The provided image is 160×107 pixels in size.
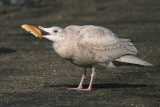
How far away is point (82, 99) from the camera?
26.6 ft

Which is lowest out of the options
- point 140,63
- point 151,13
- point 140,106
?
point 140,106

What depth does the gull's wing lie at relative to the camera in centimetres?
880

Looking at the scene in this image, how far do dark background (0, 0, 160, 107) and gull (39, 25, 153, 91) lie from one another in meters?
0.55

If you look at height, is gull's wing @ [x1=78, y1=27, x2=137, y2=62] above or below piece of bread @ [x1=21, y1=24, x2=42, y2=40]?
below

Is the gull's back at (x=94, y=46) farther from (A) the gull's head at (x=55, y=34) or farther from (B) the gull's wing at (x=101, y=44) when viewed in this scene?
(A) the gull's head at (x=55, y=34)

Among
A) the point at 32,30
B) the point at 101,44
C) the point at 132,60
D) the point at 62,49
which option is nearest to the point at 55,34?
the point at 62,49

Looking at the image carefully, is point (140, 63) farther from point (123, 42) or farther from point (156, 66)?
point (156, 66)

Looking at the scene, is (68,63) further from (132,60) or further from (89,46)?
(89,46)

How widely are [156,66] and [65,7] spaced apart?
12.9m

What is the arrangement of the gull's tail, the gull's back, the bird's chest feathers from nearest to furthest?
the bird's chest feathers, the gull's back, the gull's tail

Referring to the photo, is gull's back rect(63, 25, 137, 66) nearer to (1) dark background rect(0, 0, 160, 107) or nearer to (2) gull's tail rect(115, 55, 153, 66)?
(2) gull's tail rect(115, 55, 153, 66)

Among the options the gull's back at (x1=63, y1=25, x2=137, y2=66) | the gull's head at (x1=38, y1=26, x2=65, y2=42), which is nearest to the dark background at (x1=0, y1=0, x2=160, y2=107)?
the gull's back at (x1=63, y1=25, x2=137, y2=66)

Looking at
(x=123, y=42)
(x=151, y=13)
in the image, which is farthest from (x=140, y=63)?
(x=151, y=13)

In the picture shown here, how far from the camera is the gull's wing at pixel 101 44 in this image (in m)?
8.80
